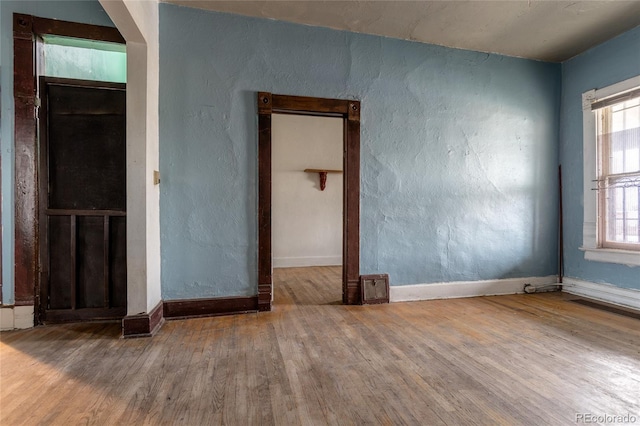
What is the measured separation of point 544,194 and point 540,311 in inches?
62.3

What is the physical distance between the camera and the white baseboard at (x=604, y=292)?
10.0 ft

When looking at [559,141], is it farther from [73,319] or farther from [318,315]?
[73,319]

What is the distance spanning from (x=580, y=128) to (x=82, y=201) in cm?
527

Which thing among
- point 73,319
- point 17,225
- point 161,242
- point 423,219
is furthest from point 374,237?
point 17,225

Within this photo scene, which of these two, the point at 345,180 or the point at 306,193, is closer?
the point at 345,180

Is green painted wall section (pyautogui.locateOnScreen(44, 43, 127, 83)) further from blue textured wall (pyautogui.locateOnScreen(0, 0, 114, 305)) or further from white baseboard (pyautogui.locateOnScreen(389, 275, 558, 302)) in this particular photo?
white baseboard (pyautogui.locateOnScreen(389, 275, 558, 302))

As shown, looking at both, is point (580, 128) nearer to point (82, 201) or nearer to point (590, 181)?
point (590, 181)

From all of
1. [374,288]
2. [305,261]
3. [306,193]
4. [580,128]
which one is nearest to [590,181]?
[580,128]

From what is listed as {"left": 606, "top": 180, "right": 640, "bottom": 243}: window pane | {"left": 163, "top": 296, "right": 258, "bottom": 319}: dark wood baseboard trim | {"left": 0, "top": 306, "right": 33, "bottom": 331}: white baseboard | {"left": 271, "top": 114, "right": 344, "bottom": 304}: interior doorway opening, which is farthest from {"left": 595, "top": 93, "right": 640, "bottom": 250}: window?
{"left": 0, "top": 306, "right": 33, "bottom": 331}: white baseboard

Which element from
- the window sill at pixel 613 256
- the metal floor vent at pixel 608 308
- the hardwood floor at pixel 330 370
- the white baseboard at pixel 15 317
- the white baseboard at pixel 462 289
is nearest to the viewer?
the hardwood floor at pixel 330 370

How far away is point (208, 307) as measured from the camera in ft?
9.06

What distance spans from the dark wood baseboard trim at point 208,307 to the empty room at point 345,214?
18 millimetres

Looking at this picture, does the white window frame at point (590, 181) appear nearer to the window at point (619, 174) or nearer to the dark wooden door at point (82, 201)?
the window at point (619, 174)

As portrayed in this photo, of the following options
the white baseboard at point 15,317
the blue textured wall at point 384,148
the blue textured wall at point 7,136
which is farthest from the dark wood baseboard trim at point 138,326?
the blue textured wall at point 7,136
